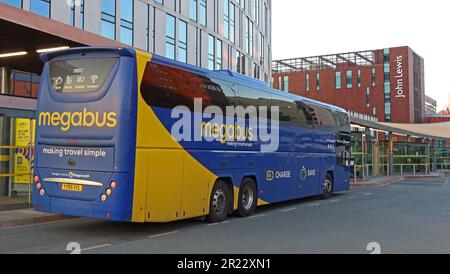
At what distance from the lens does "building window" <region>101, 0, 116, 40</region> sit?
2891 cm

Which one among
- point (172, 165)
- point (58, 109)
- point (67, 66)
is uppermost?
point (67, 66)

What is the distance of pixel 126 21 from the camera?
30.9 m

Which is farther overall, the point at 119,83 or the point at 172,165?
the point at 172,165

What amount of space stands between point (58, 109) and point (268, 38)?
155 ft

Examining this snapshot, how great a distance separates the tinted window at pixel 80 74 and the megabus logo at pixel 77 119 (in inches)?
18.1

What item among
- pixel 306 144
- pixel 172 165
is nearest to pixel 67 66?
pixel 172 165

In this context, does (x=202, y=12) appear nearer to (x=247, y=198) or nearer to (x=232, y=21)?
(x=232, y=21)

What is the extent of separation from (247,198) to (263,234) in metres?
2.99

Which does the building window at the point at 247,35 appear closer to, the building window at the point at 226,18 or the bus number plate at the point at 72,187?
the building window at the point at 226,18

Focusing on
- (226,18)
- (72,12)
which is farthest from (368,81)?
(72,12)

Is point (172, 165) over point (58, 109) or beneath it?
beneath

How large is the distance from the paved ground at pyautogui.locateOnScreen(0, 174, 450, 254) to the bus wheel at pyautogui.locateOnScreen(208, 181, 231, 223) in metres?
0.27
